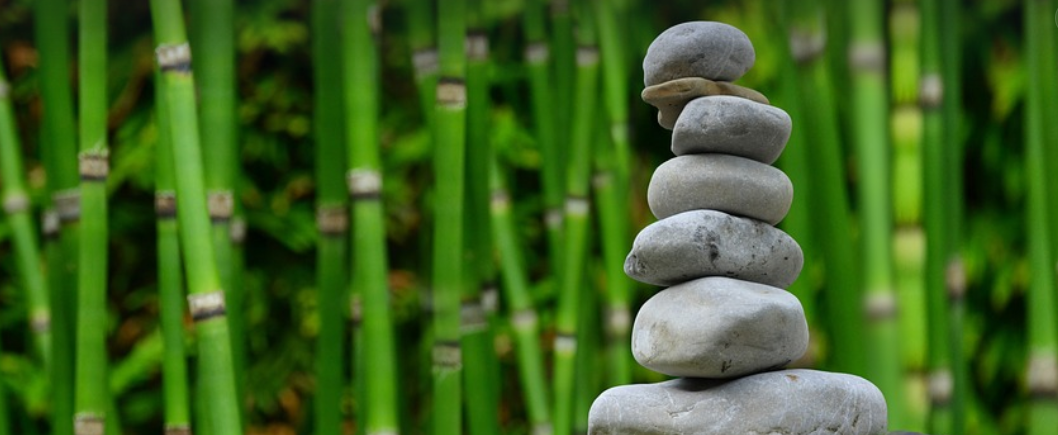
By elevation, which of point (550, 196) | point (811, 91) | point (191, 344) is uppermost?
point (811, 91)

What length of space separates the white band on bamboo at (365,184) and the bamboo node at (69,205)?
36 cm

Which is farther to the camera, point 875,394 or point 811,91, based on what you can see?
point 811,91

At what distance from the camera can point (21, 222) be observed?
4.39 feet

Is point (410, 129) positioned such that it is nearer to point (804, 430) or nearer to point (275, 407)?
point (275, 407)

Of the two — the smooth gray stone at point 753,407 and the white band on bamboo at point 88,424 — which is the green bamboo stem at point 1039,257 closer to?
the smooth gray stone at point 753,407

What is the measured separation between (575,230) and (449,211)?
18 centimetres

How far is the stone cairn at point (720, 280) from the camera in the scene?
0.83 metres

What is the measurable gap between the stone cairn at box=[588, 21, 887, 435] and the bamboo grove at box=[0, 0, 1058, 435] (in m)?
0.30

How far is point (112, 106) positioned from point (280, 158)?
0.88 ft

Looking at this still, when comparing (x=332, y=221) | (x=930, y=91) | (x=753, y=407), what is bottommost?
(x=753, y=407)

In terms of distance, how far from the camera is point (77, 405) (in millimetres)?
1166

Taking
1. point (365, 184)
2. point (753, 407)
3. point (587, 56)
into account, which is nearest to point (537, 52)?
point (587, 56)

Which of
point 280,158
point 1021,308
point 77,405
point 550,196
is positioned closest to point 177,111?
point 77,405

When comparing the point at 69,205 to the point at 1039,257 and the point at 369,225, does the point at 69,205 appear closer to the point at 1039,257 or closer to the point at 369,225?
the point at 369,225
